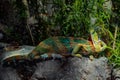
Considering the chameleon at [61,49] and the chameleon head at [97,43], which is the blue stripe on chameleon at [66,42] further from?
the chameleon head at [97,43]

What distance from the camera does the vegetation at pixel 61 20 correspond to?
13.1 ft

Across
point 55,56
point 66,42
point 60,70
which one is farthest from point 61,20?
point 60,70

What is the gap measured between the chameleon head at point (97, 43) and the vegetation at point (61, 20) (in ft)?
0.22

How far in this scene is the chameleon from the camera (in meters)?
3.87

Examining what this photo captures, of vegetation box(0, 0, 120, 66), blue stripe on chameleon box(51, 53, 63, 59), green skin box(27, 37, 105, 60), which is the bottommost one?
blue stripe on chameleon box(51, 53, 63, 59)

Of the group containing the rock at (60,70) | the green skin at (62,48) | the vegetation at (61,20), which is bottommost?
the rock at (60,70)

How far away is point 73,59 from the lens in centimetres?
381

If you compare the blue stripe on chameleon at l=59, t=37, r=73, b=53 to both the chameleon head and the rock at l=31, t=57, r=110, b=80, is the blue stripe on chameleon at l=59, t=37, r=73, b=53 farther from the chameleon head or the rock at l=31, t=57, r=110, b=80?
the chameleon head

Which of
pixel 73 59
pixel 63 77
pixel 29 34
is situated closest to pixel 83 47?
pixel 73 59

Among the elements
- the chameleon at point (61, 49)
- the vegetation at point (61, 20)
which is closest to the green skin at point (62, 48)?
the chameleon at point (61, 49)

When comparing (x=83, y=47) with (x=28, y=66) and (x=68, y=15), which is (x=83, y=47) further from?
(x=28, y=66)

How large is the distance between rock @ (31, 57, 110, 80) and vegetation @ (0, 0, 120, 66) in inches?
14.0

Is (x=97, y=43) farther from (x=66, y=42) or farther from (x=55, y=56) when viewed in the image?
(x=55, y=56)

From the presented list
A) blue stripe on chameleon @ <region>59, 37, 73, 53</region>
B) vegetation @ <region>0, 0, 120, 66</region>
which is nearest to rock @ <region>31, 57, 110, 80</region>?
blue stripe on chameleon @ <region>59, 37, 73, 53</region>
